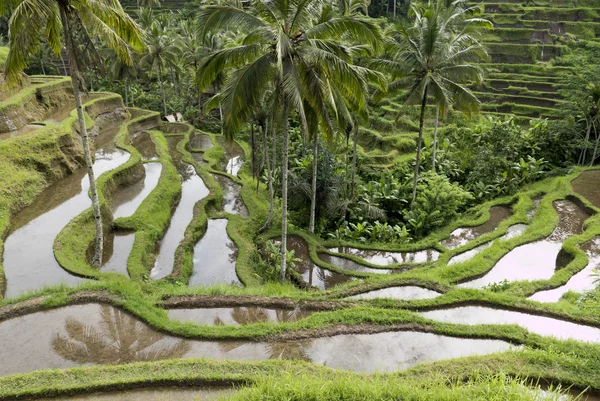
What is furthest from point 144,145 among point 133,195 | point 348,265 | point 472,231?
point 472,231

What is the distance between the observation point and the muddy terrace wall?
63.1 ft

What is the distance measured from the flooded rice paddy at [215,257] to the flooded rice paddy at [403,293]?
4663 mm

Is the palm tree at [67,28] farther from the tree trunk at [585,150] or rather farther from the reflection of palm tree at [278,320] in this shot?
the tree trunk at [585,150]

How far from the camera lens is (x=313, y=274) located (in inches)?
558

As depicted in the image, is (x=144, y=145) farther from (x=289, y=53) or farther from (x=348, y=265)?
(x=289, y=53)

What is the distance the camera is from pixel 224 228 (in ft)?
57.0

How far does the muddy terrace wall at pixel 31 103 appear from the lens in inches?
757

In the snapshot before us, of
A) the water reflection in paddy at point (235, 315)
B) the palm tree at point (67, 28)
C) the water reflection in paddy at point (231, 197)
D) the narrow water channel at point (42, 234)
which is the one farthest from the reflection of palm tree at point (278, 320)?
the water reflection in paddy at point (231, 197)

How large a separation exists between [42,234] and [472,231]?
16.7 m

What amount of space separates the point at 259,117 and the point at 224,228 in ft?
16.5

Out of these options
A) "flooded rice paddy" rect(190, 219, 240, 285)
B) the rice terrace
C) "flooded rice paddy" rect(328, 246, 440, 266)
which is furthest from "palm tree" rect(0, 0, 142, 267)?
"flooded rice paddy" rect(328, 246, 440, 266)

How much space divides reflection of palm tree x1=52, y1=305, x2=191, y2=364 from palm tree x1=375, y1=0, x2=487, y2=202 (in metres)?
13.2

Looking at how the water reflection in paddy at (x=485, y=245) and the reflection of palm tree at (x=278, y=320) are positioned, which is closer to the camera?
the reflection of palm tree at (x=278, y=320)

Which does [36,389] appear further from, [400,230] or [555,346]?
[400,230]
